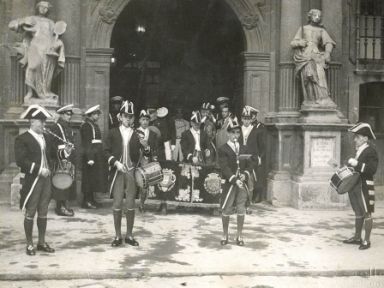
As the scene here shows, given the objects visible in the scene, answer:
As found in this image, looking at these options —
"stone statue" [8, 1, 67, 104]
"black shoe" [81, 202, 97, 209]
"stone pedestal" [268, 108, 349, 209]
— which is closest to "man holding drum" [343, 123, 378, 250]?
"stone pedestal" [268, 108, 349, 209]

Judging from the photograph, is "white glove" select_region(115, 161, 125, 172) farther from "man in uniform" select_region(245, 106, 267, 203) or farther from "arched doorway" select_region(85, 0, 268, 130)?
"arched doorway" select_region(85, 0, 268, 130)

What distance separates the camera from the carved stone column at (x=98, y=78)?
12.5m

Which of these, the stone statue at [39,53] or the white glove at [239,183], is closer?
the white glove at [239,183]

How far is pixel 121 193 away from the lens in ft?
26.8

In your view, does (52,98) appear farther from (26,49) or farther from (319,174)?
(319,174)

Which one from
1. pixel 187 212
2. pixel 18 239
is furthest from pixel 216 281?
pixel 187 212

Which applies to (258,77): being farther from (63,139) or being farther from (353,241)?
(353,241)

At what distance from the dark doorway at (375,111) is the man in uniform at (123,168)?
8.39 meters

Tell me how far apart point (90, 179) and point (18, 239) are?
3.08m

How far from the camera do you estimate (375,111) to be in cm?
1487

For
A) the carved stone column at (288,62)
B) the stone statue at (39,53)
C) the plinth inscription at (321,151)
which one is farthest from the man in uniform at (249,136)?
the stone statue at (39,53)

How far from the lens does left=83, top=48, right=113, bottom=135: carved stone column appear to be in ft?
41.2

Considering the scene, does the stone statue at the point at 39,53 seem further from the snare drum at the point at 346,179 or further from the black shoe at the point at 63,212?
the snare drum at the point at 346,179

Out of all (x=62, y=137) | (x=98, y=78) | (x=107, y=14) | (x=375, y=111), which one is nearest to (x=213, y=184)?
(x=62, y=137)
